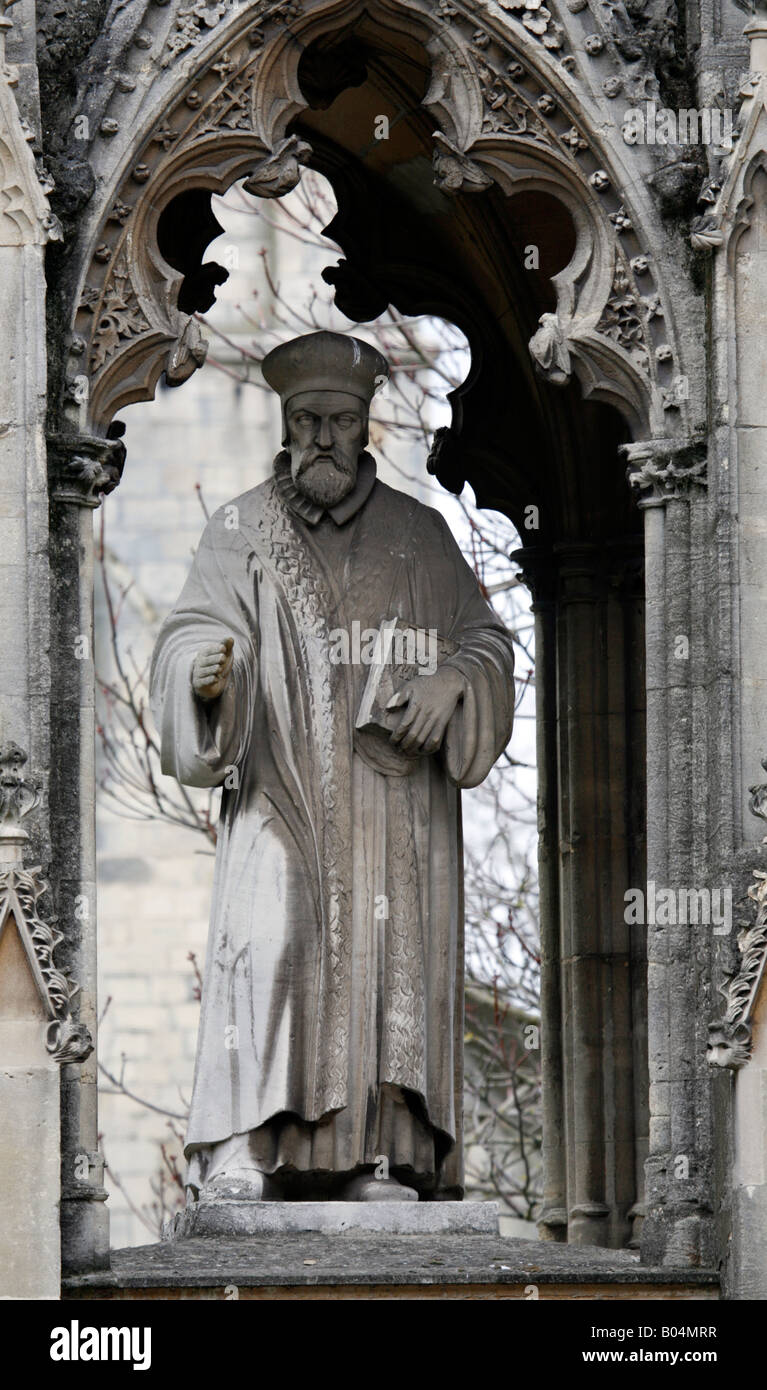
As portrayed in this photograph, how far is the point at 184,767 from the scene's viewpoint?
1647 cm

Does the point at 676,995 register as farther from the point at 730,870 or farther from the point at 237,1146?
the point at 237,1146

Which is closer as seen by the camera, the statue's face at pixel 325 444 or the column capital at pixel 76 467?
the column capital at pixel 76 467

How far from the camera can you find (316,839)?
16.7m

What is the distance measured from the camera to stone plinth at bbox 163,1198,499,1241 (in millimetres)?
15984

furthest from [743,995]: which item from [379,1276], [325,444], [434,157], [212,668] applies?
[434,157]

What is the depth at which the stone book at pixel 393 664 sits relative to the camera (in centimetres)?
1672

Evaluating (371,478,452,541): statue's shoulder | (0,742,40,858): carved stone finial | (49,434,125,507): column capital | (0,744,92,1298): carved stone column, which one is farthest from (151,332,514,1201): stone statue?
(0,744,92,1298): carved stone column

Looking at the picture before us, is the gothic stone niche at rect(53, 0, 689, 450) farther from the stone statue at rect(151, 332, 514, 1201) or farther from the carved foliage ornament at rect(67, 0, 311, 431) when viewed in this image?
the stone statue at rect(151, 332, 514, 1201)

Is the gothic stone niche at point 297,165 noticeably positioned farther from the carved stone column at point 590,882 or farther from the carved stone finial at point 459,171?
the carved stone column at point 590,882

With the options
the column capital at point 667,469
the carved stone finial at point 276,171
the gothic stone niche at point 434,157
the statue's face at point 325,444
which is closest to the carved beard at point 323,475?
the statue's face at point 325,444

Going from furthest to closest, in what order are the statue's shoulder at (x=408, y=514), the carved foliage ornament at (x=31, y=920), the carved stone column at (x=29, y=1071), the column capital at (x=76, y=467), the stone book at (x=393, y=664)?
the statue's shoulder at (x=408, y=514), the stone book at (x=393, y=664), the column capital at (x=76, y=467), the carved foliage ornament at (x=31, y=920), the carved stone column at (x=29, y=1071)

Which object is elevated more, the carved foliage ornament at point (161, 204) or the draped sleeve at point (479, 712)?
the carved foliage ornament at point (161, 204)

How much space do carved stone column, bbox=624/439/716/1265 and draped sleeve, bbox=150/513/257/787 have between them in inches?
67.8
